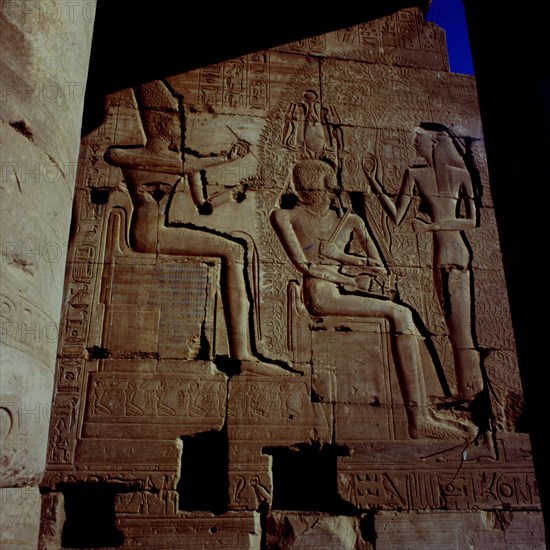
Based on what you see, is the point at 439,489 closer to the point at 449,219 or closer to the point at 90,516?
the point at 449,219

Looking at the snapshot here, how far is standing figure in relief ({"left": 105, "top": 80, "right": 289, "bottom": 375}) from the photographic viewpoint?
504cm

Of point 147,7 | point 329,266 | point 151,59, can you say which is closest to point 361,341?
point 329,266

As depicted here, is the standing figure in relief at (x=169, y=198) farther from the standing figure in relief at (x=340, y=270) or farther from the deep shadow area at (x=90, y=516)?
the deep shadow area at (x=90, y=516)

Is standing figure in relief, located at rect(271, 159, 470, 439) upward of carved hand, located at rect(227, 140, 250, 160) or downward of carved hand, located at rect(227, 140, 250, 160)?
downward

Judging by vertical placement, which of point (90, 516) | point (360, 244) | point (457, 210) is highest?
point (457, 210)

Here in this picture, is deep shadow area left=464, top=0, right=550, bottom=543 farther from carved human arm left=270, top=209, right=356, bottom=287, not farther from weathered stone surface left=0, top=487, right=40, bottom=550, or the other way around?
weathered stone surface left=0, top=487, right=40, bottom=550

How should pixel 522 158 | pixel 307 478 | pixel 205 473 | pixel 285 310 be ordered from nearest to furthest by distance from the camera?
pixel 522 158 < pixel 205 473 < pixel 307 478 < pixel 285 310

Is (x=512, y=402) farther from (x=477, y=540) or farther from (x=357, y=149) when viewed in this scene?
(x=357, y=149)

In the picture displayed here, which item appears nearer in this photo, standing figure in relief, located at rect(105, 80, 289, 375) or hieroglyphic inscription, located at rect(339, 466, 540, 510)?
hieroglyphic inscription, located at rect(339, 466, 540, 510)

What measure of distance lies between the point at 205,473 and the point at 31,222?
2.56 meters

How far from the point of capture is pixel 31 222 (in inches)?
124

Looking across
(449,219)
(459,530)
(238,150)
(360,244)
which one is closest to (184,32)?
(238,150)

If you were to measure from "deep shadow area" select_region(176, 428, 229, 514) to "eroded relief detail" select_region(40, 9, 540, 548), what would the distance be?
2 centimetres

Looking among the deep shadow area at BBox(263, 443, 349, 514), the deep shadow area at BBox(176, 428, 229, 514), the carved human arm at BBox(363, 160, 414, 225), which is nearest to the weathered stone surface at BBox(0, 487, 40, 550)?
the deep shadow area at BBox(176, 428, 229, 514)
